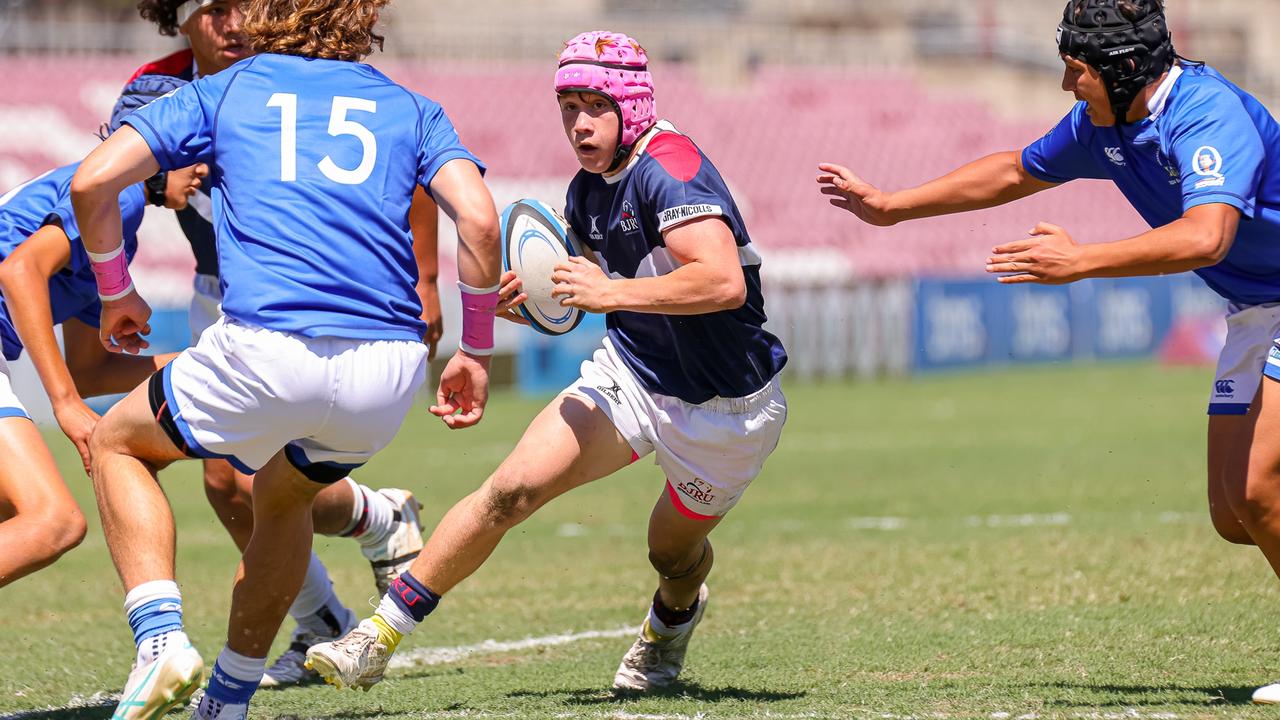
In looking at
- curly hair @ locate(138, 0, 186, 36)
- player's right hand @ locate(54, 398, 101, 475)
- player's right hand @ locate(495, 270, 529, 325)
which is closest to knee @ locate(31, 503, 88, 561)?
player's right hand @ locate(54, 398, 101, 475)

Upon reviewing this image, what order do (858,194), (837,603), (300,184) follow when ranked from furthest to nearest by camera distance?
(837,603) → (858,194) → (300,184)

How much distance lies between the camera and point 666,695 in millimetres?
5410

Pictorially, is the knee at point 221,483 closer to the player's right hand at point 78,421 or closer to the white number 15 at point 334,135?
the player's right hand at point 78,421

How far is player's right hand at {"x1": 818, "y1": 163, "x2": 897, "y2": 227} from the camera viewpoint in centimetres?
575

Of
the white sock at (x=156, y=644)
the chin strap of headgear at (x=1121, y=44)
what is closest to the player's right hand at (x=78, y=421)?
the white sock at (x=156, y=644)

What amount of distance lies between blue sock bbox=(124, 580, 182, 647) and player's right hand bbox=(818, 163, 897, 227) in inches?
109

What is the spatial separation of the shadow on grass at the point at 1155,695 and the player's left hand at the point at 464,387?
1.97 m

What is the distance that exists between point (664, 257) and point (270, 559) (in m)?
1.56

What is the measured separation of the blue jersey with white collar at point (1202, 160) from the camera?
467cm

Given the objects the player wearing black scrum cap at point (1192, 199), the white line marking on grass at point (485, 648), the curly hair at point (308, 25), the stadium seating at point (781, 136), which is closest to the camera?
the curly hair at point (308, 25)

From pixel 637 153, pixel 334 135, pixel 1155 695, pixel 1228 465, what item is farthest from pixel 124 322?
pixel 1228 465

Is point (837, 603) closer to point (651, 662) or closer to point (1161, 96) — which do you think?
point (651, 662)

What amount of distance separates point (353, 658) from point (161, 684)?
797 millimetres

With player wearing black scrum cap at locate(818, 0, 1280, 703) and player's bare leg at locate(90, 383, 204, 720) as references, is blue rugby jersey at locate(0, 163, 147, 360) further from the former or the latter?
player wearing black scrum cap at locate(818, 0, 1280, 703)
